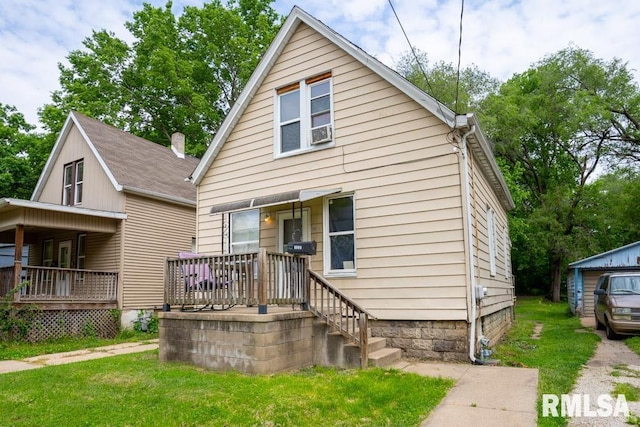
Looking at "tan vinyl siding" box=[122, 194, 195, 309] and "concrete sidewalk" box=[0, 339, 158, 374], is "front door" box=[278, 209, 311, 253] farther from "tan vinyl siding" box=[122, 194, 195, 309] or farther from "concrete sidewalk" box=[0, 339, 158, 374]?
"tan vinyl siding" box=[122, 194, 195, 309]

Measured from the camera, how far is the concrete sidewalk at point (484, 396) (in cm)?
433

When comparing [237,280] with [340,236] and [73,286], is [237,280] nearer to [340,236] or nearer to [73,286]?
[340,236]

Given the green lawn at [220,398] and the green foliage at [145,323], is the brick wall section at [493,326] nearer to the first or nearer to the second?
the green lawn at [220,398]

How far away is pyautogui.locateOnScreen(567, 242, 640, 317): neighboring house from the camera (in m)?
15.9

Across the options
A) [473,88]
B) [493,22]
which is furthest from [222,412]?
[473,88]

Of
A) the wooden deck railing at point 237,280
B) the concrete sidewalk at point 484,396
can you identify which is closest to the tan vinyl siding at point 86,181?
the wooden deck railing at point 237,280

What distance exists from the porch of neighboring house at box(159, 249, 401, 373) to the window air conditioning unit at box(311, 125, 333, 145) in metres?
2.93

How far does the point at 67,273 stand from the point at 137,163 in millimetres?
4992

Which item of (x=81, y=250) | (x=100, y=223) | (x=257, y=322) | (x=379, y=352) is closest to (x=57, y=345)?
(x=100, y=223)

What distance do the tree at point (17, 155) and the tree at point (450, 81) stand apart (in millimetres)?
19632

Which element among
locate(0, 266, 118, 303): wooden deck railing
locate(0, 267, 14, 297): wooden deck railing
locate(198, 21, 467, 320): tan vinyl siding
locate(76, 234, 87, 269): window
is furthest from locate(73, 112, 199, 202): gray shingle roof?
locate(198, 21, 467, 320): tan vinyl siding

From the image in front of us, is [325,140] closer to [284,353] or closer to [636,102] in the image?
[284,353]

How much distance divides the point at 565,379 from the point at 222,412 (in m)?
4.49

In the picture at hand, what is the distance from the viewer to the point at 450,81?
24234mm
